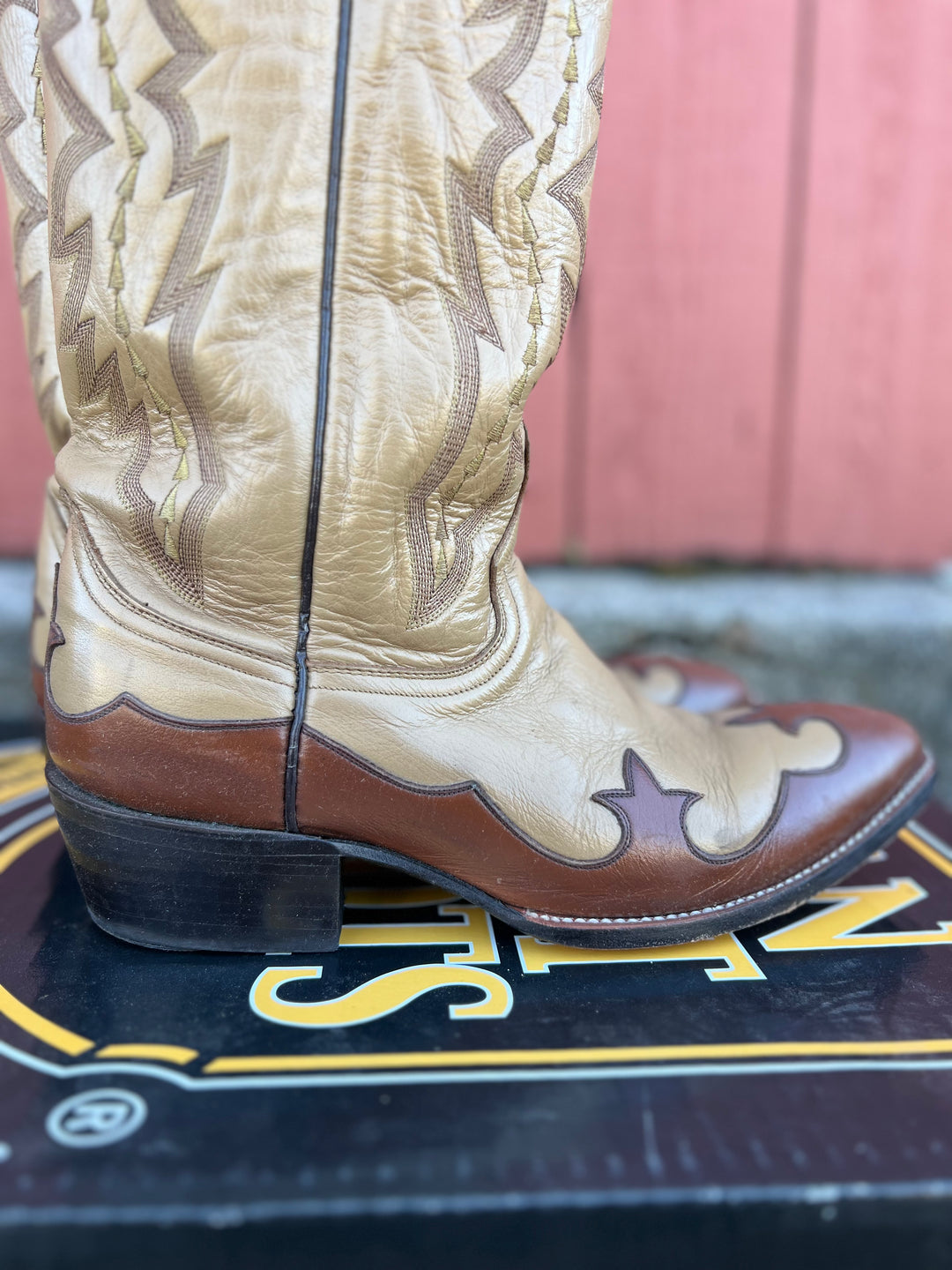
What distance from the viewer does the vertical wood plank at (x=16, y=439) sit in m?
1.40

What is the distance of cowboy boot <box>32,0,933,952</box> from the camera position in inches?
22.5

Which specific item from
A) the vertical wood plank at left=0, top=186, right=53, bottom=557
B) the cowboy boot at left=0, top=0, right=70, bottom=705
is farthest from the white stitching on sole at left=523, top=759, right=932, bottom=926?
the vertical wood plank at left=0, top=186, right=53, bottom=557

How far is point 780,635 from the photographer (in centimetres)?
148

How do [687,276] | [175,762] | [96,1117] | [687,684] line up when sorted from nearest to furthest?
[96,1117] → [175,762] → [687,684] → [687,276]

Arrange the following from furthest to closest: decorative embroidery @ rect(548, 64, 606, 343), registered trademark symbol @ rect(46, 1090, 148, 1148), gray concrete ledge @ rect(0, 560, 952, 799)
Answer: gray concrete ledge @ rect(0, 560, 952, 799) → decorative embroidery @ rect(548, 64, 606, 343) → registered trademark symbol @ rect(46, 1090, 148, 1148)

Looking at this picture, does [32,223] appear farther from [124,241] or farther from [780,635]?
[780,635]

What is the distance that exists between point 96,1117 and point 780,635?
3.99ft

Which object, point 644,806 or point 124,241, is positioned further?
point 644,806

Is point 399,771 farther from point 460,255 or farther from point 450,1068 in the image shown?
point 460,255

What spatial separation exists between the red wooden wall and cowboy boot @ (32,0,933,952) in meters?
0.83

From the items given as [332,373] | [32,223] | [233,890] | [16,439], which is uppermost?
[32,223]

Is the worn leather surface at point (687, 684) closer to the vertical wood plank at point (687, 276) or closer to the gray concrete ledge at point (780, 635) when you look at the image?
the gray concrete ledge at point (780, 635)

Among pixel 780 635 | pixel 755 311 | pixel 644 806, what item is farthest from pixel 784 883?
pixel 755 311

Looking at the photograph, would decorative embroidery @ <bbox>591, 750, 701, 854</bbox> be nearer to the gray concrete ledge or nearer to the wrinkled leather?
the wrinkled leather
